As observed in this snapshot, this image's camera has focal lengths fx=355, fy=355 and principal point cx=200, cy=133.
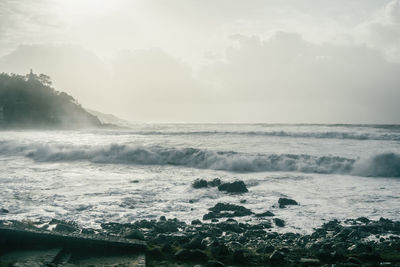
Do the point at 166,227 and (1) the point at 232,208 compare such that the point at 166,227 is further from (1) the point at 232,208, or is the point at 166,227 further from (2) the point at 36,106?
(2) the point at 36,106

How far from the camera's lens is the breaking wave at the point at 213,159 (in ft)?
52.5

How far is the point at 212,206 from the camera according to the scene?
363 inches

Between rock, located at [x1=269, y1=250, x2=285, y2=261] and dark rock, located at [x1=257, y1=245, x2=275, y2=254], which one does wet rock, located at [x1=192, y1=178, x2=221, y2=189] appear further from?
rock, located at [x1=269, y1=250, x2=285, y2=261]

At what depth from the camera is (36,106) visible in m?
72.6

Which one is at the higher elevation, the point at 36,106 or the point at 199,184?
the point at 36,106

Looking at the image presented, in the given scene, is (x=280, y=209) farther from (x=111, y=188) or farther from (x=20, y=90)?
(x=20, y=90)

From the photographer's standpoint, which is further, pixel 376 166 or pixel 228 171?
pixel 228 171

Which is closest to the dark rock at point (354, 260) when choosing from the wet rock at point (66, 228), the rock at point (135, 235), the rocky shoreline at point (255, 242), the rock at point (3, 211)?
the rocky shoreline at point (255, 242)

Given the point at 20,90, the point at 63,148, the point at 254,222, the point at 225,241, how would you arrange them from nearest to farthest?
the point at 225,241 → the point at 254,222 → the point at 63,148 → the point at 20,90

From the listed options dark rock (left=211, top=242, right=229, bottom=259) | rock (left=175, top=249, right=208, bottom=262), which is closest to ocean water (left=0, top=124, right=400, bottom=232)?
dark rock (left=211, top=242, right=229, bottom=259)

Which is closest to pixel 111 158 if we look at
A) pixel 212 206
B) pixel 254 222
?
pixel 212 206

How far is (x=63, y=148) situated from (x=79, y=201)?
585 inches

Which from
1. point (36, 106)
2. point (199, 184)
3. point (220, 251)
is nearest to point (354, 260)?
point (220, 251)

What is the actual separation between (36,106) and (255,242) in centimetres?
7512
